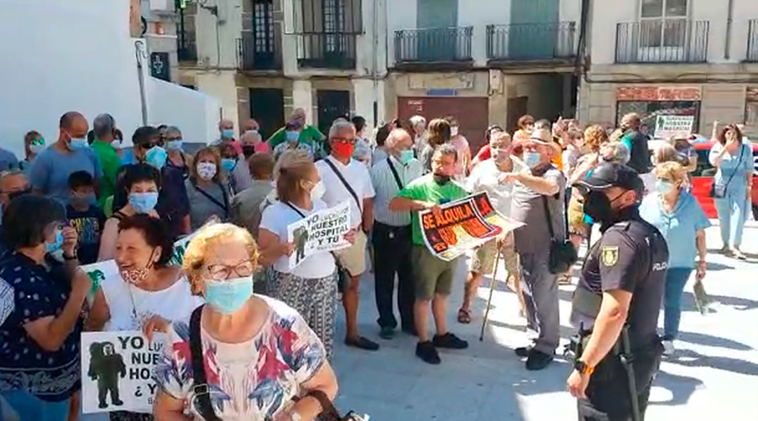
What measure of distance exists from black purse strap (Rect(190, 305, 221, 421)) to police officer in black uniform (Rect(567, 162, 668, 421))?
170 cm

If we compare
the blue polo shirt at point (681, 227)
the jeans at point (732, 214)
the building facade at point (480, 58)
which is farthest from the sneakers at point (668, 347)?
the building facade at point (480, 58)

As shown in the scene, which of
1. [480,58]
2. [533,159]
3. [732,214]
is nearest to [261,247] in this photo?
[533,159]

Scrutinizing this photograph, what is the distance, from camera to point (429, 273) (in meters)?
5.78

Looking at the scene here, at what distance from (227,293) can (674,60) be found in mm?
19705

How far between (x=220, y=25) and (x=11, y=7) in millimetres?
15641

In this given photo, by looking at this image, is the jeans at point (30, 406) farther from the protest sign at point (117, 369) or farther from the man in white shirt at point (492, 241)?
the man in white shirt at point (492, 241)

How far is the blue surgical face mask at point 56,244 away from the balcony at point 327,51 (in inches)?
804

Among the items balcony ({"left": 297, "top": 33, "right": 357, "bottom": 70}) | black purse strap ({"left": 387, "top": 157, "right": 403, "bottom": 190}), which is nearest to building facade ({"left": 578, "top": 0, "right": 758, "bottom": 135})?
balcony ({"left": 297, "top": 33, "right": 357, "bottom": 70})

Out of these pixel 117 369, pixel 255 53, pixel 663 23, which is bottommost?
pixel 117 369

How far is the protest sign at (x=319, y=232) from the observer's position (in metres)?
4.46

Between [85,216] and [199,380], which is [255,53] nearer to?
[85,216]

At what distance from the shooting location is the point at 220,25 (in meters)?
24.8

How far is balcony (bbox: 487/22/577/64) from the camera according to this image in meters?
20.9

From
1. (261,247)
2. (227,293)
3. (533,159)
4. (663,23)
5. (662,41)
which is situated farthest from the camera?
(662,41)
